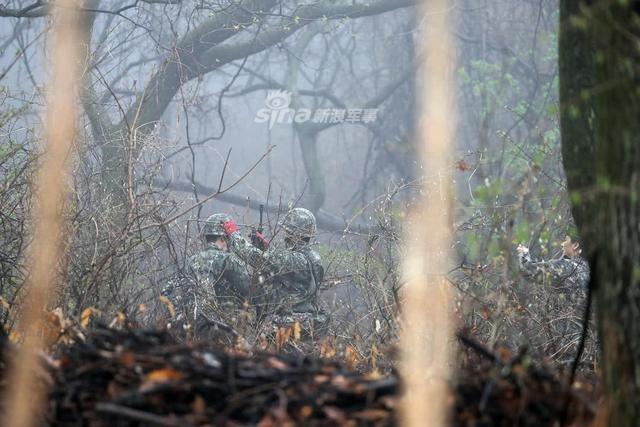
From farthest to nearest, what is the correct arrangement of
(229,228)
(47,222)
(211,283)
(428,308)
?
(229,228) < (211,283) < (47,222) < (428,308)

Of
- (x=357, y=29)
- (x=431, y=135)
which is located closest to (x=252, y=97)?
(x=357, y=29)

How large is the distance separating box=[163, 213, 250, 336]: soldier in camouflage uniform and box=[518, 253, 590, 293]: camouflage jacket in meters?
2.75

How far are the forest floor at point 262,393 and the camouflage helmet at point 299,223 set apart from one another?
622 cm

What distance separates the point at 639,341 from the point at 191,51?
11662 mm

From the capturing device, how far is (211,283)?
873 centimetres

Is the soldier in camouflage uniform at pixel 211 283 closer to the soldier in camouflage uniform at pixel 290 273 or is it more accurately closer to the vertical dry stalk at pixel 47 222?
the soldier in camouflage uniform at pixel 290 273

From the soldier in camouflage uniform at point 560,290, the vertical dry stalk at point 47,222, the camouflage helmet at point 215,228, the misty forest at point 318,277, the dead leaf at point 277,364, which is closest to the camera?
the misty forest at point 318,277

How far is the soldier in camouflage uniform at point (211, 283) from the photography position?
837 centimetres

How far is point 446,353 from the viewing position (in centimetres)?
535

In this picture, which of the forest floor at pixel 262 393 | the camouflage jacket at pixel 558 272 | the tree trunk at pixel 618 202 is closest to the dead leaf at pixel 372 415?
the forest floor at pixel 262 393

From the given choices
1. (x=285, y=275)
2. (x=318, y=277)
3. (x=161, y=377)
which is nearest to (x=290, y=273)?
(x=285, y=275)

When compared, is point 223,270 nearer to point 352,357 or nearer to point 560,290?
point 352,357

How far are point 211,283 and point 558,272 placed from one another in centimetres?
335

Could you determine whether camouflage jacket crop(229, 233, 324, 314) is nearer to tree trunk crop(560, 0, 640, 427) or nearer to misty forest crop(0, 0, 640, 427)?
misty forest crop(0, 0, 640, 427)
